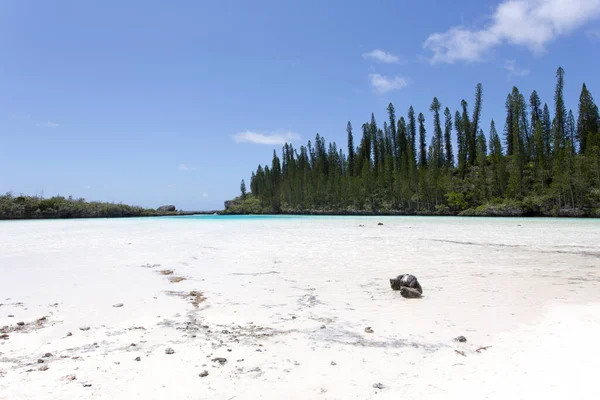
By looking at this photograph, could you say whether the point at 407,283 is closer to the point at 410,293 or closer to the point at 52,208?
the point at 410,293

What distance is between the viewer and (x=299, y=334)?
432 centimetres

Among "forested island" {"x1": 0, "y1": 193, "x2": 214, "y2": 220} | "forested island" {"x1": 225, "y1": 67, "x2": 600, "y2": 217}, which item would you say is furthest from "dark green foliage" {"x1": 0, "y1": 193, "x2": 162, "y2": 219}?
"forested island" {"x1": 225, "y1": 67, "x2": 600, "y2": 217}

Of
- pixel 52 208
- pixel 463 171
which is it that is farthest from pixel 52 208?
pixel 463 171

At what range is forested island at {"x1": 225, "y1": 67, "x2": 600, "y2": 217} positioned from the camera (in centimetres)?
4588

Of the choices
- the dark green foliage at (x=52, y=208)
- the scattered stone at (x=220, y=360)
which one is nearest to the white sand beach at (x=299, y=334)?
the scattered stone at (x=220, y=360)

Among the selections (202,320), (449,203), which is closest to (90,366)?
(202,320)

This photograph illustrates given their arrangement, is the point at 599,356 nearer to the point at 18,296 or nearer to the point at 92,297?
the point at 92,297

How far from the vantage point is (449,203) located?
57.6m

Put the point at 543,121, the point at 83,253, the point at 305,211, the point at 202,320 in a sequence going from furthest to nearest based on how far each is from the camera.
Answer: the point at 305,211, the point at 543,121, the point at 83,253, the point at 202,320

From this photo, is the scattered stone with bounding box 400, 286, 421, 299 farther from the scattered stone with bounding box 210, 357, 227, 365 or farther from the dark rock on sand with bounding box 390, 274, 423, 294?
the scattered stone with bounding box 210, 357, 227, 365

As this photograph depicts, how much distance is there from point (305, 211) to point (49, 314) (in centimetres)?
→ 8224

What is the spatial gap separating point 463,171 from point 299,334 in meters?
67.1

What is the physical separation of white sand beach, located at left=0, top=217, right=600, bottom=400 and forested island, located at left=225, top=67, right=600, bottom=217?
4399 cm

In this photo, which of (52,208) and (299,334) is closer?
(299,334)
